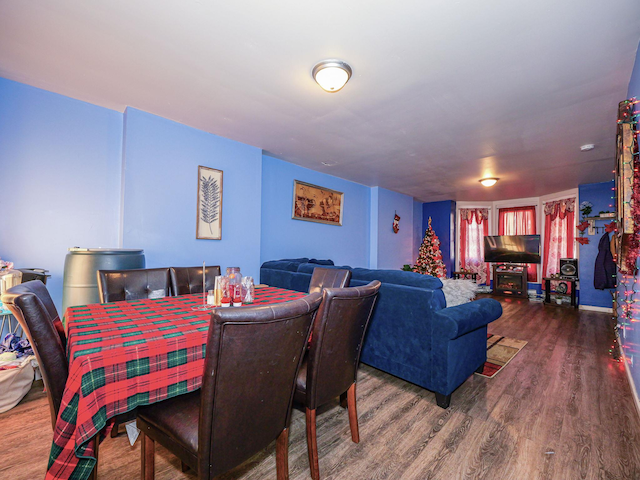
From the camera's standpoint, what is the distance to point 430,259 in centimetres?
764

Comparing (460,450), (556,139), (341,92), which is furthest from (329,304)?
(556,139)

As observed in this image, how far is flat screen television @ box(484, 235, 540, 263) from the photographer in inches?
264

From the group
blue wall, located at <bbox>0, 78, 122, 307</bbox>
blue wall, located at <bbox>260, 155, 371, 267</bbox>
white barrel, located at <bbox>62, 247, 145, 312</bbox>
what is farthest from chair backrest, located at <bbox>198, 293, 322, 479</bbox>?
blue wall, located at <bbox>260, 155, 371, 267</bbox>

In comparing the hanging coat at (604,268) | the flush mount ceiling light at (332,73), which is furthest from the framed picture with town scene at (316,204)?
the hanging coat at (604,268)

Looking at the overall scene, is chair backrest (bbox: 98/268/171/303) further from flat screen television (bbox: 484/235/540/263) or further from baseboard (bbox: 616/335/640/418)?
flat screen television (bbox: 484/235/540/263)

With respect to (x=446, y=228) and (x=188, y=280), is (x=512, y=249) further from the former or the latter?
(x=188, y=280)

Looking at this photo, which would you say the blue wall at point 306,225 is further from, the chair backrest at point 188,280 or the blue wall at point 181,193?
the chair backrest at point 188,280

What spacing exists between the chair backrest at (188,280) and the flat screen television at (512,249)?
7.04 metres

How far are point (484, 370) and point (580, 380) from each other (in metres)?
0.76

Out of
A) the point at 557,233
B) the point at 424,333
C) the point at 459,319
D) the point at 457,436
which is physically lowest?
the point at 457,436

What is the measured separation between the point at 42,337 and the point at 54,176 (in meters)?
2.49

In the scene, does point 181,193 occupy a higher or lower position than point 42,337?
higher

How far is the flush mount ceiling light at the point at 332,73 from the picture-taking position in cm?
214

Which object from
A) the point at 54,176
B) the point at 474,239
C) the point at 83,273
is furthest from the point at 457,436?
the point at 474,239
